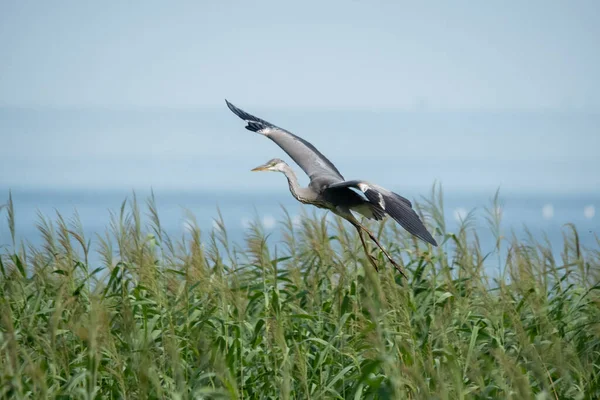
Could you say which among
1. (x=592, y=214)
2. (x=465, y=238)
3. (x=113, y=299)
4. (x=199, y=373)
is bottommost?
(x=199, y=373)

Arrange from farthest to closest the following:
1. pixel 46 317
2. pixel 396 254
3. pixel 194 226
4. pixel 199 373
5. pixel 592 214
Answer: pixel 592 214 < pixel 396 254 < pixel 46 317 < pixel 194 226 < pixel 199 373

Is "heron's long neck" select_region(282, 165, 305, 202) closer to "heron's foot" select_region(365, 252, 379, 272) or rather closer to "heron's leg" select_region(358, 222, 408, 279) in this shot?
"heron's leg" select_region(358, 222, 408, 279)

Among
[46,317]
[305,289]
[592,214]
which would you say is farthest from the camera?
[592,214]

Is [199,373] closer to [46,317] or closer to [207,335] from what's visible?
[207,335]

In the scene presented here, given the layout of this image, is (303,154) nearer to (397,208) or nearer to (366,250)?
(397,208)

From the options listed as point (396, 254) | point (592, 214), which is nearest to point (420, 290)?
point (396, 254)

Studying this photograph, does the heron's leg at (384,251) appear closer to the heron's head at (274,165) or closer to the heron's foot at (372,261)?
the heron's foot at (372,261)

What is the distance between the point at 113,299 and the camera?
6094 mm

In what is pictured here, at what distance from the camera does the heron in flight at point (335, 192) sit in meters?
6.53

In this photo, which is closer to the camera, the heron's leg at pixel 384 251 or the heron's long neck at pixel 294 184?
the heron's leg at pixel 384 251

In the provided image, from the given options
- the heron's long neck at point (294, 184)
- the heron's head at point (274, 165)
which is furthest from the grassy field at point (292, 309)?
the heron's head at point (274, 165)

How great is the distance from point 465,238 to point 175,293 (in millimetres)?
2058

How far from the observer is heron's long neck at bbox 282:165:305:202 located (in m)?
8.20

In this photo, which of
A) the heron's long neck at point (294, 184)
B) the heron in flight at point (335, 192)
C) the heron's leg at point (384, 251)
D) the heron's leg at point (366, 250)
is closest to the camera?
the heron's leg at point (384, 251)
